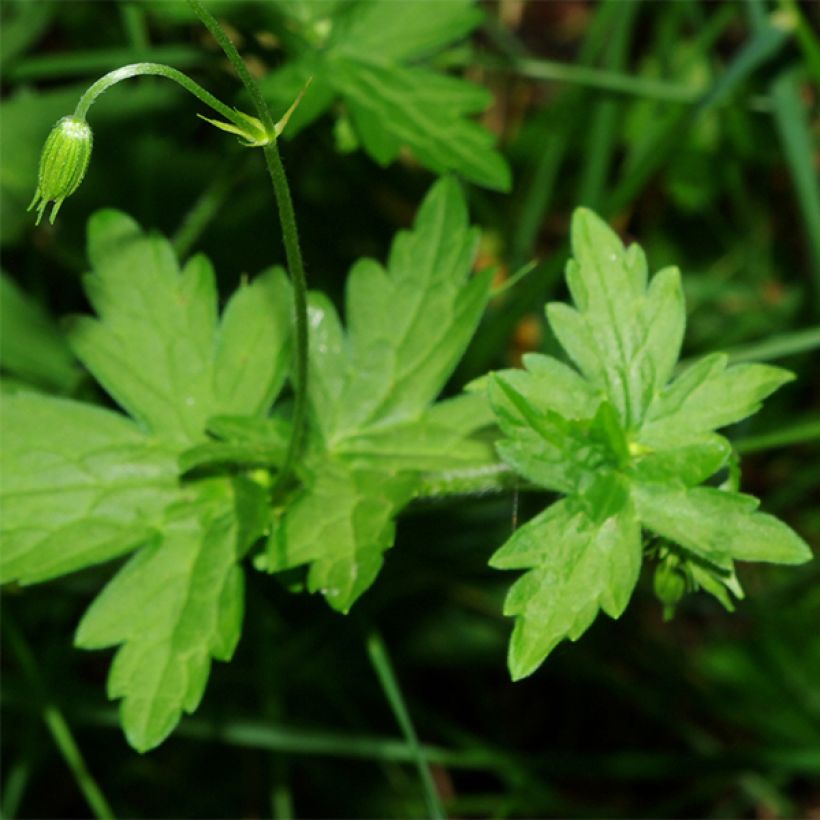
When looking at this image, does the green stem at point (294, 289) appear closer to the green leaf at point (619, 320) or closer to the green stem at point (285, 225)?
the green stem at point (285, 225)

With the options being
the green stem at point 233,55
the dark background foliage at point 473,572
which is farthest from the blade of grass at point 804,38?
the green stem at point 233,55

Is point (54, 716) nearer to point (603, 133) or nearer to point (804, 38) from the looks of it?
point (603, 133)

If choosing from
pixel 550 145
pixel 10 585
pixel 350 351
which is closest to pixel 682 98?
pixel 550 145

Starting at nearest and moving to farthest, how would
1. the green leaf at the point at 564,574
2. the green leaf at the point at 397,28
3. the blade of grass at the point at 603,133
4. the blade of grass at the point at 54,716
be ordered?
the green leaf at the point at 564,574
the blade of grass at the point at 54,716
the green leaf at the point at 397,28
the blade of grass at the point at 603,133

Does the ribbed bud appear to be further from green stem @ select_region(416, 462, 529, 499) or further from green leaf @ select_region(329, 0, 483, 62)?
green leaf @ select_region(329, 0, 483, 62)

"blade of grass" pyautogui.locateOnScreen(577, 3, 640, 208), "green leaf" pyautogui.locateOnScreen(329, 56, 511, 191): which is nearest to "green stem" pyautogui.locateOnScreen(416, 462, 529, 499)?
"green leaf" pyautogui.locateOnScreen(329, 56, 511, 191)

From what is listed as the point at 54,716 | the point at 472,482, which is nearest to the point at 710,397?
the point at 472,482

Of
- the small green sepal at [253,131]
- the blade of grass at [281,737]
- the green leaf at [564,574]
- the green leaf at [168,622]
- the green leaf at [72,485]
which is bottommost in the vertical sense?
the blade of grass at [281,737]
